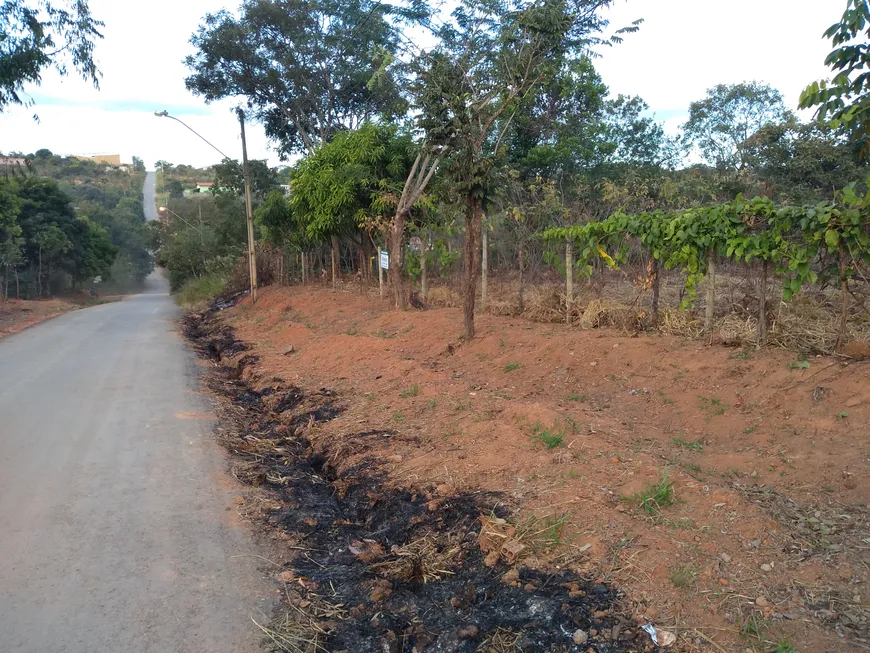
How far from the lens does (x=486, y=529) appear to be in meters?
4.97

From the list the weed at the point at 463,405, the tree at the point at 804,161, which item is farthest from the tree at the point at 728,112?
the weed at the point at 463,405

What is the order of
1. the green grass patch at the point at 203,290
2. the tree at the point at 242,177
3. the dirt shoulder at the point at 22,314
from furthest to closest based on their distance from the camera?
the tree at the point at 242,177
the green grass patch at the point at 203,290
the dirt shoulder at the point at 22,314

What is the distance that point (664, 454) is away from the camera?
6426 mm

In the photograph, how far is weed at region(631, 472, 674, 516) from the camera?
16.4ft

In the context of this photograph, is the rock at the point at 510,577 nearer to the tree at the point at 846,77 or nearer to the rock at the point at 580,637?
the rock at the point at 580,637

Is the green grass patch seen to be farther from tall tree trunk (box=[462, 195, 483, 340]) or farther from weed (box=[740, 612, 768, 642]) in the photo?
weed (box=[740, 612, 768, 642])

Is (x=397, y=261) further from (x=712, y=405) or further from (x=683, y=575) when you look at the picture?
(x=683, y=575)

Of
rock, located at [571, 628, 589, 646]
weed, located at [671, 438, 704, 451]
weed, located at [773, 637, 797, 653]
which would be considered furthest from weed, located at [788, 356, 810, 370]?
rock, located at [571, 628, 589, 646]

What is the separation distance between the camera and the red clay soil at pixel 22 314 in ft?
69.7

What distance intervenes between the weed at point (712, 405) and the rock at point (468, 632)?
4644 mm

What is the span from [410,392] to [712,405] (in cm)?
383

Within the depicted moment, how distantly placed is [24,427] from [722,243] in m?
9.42

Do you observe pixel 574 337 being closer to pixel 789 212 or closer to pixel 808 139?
pixel 789 212

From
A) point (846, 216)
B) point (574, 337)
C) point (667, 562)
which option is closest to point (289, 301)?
point (574, 337)
